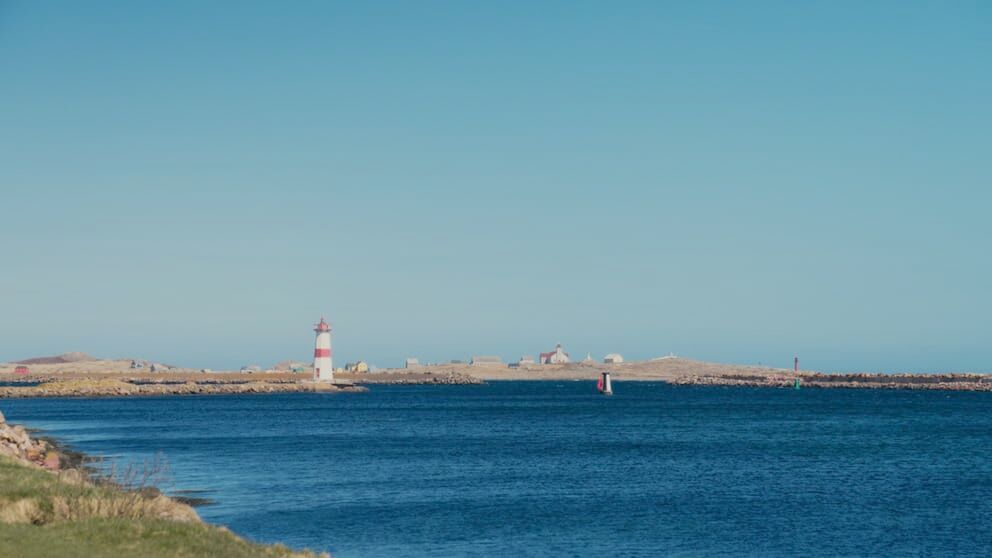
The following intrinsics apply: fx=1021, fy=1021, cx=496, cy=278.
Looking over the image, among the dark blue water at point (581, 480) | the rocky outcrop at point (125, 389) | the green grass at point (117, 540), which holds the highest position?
the green grass at point (117, 540)

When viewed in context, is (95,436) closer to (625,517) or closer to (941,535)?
(625,517)

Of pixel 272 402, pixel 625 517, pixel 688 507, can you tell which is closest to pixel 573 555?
pixel 625 517

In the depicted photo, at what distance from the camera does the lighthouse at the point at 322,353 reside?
136m

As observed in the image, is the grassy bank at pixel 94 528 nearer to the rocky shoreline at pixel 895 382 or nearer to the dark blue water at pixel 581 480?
the dark blue water at pixel 581 480

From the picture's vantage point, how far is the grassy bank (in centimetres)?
1653

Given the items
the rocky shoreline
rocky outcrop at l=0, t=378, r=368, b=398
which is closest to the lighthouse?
rocky outcrop at l=0, t=378, r=368, b=398

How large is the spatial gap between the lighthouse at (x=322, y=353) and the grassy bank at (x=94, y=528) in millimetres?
113543

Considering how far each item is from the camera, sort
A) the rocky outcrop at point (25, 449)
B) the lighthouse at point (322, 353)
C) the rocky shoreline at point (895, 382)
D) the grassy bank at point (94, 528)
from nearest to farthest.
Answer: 1. the grassy bank at point (94, 528)
2. the rocky outcrop at point (25, 449)
3. the lighthouse at point (322, 353)
4. the rocky shoreline at point (895, 382)

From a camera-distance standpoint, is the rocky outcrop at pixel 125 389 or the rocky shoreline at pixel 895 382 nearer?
the rocky outcrop at pixel 125 389

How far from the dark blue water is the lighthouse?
43187 mm

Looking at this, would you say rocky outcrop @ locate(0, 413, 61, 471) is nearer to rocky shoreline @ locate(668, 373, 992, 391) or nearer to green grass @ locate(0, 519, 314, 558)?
green grass @ locate(0, 519, 314, 558)

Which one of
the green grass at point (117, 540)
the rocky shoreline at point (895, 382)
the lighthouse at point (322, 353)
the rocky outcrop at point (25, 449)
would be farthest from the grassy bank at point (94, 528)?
the rocky shoreline at point (895, 382)

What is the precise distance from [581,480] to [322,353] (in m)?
109

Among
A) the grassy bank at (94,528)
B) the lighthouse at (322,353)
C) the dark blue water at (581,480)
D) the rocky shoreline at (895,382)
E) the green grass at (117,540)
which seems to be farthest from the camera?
the rocky shoreline at (895,382)
